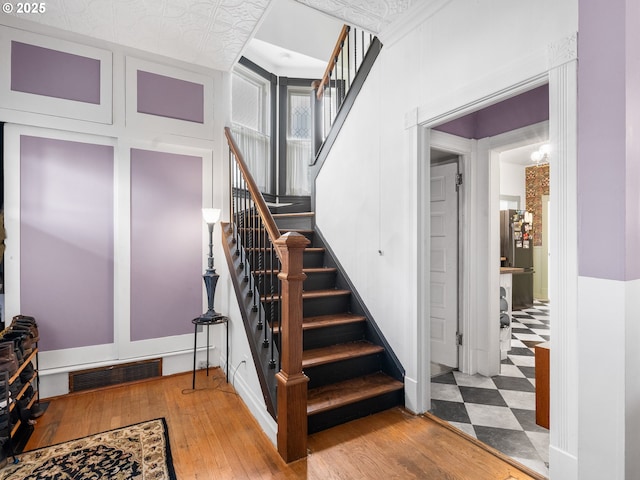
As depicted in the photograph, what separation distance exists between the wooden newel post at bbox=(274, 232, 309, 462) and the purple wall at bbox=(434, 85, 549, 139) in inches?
70.5

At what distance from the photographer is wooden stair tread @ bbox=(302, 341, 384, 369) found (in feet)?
8.05

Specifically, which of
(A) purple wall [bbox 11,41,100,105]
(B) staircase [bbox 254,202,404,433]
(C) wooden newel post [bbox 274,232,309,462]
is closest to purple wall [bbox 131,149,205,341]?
(A) purple wall [bbox 11,41,100,105]

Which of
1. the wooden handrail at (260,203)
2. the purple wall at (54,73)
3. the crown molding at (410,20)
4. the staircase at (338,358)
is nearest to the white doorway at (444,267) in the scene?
the staircase at (338,358)

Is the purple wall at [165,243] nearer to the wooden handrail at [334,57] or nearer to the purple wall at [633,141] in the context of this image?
the wooden handrail at [334,57]

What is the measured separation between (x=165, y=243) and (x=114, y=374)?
121 centimetres

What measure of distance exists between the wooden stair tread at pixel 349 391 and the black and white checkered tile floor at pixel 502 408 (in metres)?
0.40

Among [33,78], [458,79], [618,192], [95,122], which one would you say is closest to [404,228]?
[458,79]

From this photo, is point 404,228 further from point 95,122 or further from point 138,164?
point 95,122

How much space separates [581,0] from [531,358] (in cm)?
338

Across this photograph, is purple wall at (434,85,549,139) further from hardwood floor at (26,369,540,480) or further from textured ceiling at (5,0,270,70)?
hardwood floor at (26,369,540,480)

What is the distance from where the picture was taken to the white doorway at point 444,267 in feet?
10.9

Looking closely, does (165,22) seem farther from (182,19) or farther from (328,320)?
(328,320)

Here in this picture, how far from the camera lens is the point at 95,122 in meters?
2.91

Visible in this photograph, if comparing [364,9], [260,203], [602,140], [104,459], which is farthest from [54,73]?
[602,140]
